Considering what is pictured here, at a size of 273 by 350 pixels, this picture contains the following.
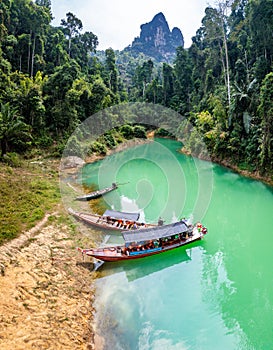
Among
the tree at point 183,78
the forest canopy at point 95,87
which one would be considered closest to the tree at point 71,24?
the forest canopy at point 95,87

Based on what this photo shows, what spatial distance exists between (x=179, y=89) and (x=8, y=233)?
39627 millimetres

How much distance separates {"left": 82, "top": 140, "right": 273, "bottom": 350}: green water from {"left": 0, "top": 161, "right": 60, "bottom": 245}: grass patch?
11.2 feet

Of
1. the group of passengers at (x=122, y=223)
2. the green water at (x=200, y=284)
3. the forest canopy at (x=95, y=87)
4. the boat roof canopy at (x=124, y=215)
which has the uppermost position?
the forest canopy at (x=95, y=87)

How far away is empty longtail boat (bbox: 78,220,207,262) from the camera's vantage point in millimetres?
9828

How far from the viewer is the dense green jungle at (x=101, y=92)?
19500mm

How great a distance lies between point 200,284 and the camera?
9367 mm

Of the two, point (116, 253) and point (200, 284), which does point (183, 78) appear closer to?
point (116, 253)

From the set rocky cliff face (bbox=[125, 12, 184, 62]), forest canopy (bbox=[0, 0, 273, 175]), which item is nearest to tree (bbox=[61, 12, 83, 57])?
forest canopy (bbox=[0, 0, 273, 175])

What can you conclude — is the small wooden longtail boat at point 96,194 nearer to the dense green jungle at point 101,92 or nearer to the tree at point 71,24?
the dense green jungle at point 101,92

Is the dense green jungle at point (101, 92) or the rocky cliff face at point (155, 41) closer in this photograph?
the dense green jungle at point (101, 92)

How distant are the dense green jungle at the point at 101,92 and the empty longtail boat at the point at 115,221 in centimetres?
805

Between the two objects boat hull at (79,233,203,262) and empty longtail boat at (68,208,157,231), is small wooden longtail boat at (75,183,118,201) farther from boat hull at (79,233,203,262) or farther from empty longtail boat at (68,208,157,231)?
boat hull at (79,233,203,262)

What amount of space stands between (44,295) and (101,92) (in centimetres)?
2530

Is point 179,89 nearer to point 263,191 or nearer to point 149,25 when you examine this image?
point 263,191
